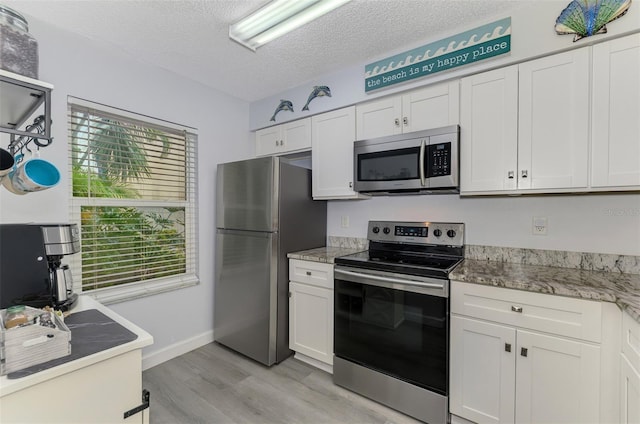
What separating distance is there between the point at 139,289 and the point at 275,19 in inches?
90.0

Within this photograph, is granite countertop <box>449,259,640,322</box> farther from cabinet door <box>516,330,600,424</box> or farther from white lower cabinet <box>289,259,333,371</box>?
white lower cabinet <box>289,259,333,371</box>

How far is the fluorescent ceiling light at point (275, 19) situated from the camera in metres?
1.64

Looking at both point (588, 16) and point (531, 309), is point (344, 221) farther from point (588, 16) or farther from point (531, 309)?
point (588, 16)

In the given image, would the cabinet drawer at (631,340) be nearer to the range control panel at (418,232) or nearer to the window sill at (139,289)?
the range control panel at (418,232)

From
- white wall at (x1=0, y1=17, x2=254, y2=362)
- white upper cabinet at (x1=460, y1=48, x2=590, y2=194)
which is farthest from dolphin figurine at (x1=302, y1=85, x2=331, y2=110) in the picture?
white upper cabinet at (x1=460, y1=48, x2=590, y2=194)

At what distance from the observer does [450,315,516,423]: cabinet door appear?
1.58 meters

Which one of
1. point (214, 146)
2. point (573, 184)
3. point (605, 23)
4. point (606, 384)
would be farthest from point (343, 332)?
point (605, 23)

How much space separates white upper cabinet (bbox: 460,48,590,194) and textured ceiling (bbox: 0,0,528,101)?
17.7 inches

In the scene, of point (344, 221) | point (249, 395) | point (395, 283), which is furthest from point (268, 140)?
point (249, 395)

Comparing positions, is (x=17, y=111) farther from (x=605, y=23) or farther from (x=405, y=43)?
(x=605, y=23)

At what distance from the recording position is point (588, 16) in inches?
62.9

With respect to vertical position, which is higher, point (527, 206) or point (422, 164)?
point (422, 164)

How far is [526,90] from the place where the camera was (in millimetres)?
1774

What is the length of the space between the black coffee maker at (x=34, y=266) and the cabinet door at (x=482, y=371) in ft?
6.76
